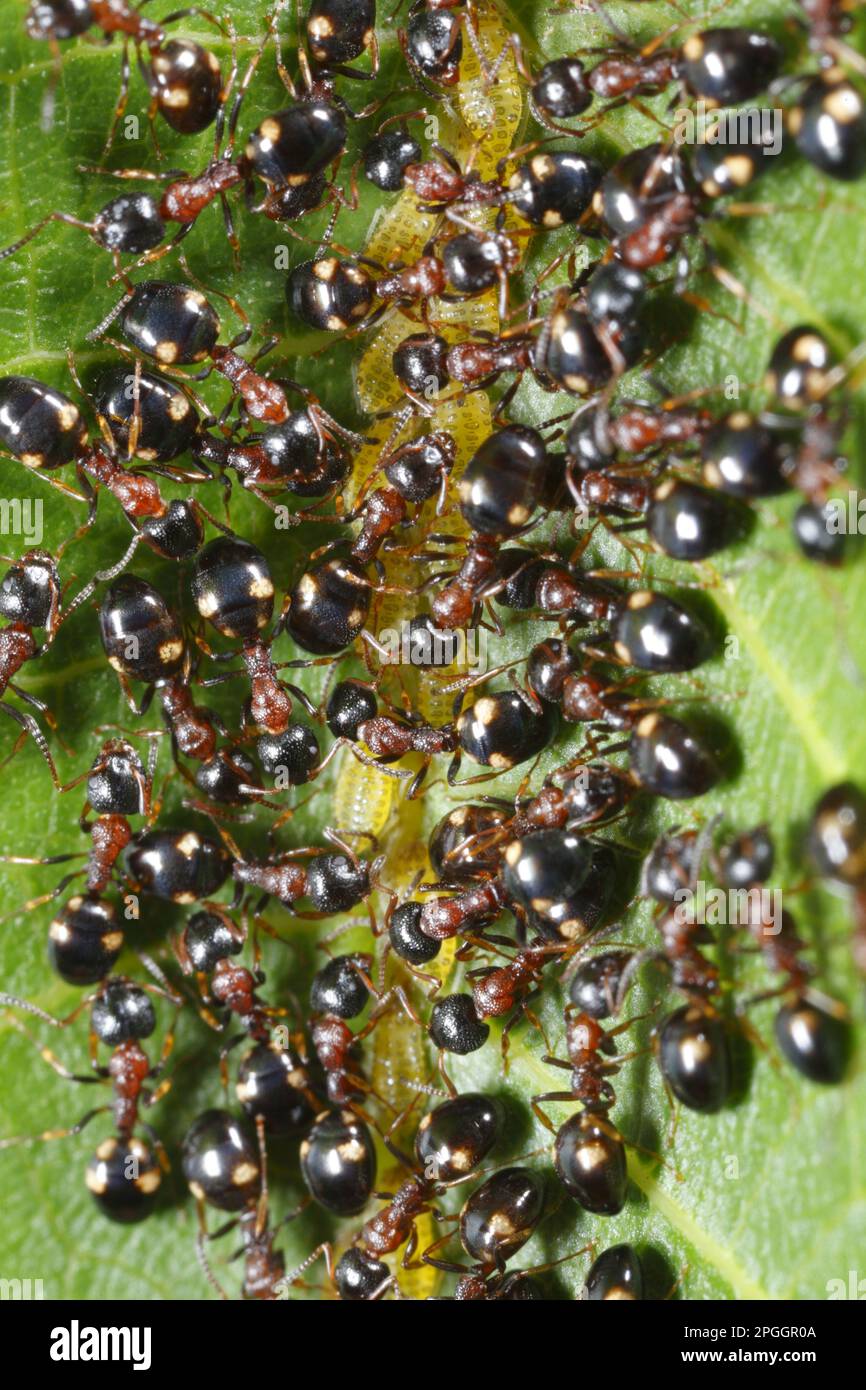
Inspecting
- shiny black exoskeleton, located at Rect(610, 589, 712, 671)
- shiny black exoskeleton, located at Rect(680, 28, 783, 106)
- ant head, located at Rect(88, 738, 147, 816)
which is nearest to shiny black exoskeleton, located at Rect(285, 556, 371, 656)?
ant head, located at Rect(88, 738, 147, 816)

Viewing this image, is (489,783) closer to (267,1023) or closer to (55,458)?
(267,1023)

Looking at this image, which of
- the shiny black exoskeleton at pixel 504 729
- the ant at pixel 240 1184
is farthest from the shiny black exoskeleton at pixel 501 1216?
the shiny black exoskeleton at pixel 504 729

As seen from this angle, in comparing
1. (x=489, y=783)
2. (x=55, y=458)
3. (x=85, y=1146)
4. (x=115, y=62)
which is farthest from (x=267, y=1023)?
(x=115, y=62)

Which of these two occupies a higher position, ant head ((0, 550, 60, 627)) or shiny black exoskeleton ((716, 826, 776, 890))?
ant head ((0, 550, 60, 627))

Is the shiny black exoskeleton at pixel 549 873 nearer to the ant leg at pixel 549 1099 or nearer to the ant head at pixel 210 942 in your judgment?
the ant leg at pixel 549 1099

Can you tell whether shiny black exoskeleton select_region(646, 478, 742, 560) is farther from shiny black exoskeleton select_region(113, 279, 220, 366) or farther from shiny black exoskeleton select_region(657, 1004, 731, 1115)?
shiny black exoskeleton select_region(113, 279, 220, 366)

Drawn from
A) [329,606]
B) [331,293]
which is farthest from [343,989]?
[331,293]

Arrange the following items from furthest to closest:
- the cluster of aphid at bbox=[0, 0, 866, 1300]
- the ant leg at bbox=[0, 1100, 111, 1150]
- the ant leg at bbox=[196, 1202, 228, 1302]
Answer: the ant leg at bbox=[196, 1202, 228, 1302]
the ant leg at bbox=[0, 1100, 111, 1150]
the cluster of aphid at bbox=[0, 0, 866, 1300]

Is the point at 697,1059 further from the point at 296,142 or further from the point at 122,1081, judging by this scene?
the point at 296,142
